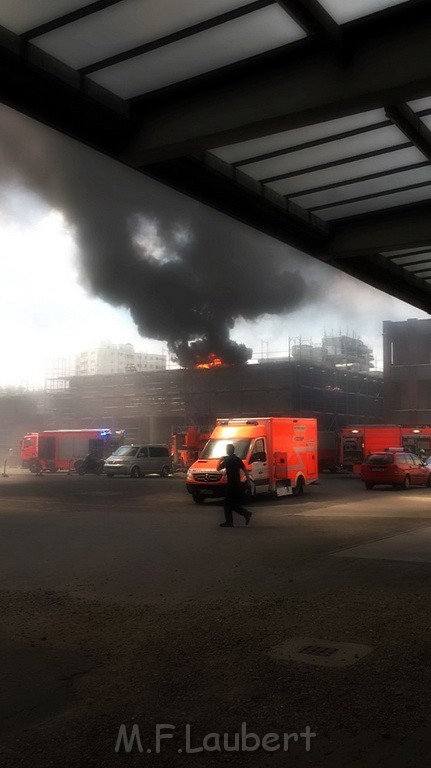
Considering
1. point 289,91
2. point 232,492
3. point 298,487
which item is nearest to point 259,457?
point 298,487

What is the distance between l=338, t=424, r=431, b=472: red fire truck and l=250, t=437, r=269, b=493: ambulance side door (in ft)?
57.9

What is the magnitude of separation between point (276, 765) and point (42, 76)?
6.04 metres

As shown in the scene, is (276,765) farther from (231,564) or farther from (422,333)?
(422,333)

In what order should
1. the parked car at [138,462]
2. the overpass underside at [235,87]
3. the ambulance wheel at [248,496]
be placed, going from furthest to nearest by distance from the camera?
1. the parked car at [138,462]
2. the ambulance wheel at [248,496]
3. the overpass underside at [235,87]

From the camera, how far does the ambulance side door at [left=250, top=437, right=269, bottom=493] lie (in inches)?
846

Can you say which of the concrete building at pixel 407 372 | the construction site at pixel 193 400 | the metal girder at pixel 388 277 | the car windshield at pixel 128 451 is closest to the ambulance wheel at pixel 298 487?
the metal girder at pixel 388 277

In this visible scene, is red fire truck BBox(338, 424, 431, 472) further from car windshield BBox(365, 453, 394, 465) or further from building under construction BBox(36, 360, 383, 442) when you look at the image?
building under construction BBox(36, 360, 383, 442)

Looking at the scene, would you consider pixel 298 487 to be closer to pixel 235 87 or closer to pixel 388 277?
pixel 388 277

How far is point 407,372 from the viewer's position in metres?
64.1

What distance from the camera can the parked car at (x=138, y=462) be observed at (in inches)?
1469

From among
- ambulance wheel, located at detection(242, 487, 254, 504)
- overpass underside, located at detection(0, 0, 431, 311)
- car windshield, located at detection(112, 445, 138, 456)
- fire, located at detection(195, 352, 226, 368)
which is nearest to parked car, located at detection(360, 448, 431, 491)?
ambulance wheel, located at detection(242, 487, 254, 504)

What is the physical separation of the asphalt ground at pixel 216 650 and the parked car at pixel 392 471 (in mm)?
13789

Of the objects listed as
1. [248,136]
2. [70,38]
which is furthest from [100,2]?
[248,136]

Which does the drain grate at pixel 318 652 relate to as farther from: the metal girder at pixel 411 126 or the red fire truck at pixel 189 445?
the red fire truck at pixel 189 445
